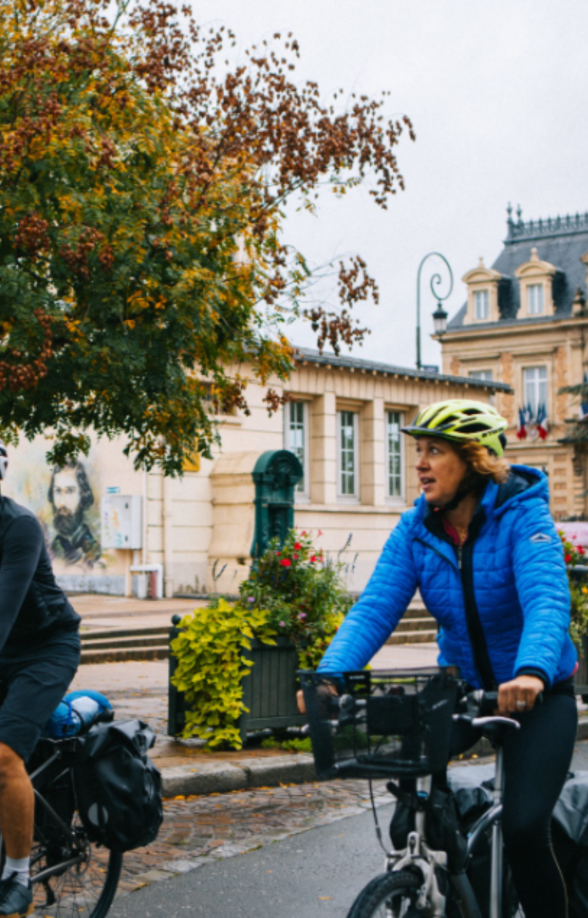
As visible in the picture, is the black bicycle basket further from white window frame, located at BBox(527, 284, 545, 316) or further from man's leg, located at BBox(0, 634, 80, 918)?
white window frame, located at BBox(527, 284, 545, 316)

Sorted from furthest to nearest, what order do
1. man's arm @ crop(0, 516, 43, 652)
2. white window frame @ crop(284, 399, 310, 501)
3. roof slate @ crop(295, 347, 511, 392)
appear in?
white window frame @ crop(284, 399, 310, 501), roof slate @ crop(295, 347, 511, 392), man's arm @ crop(0, 516, 43, 652)

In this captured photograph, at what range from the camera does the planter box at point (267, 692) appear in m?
8.45

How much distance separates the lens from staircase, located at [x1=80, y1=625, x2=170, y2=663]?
14.5 meters

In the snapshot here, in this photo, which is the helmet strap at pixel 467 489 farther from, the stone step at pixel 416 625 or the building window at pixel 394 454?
the building window at pixel 394 454

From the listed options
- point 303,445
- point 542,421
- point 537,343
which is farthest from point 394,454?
point 537,343

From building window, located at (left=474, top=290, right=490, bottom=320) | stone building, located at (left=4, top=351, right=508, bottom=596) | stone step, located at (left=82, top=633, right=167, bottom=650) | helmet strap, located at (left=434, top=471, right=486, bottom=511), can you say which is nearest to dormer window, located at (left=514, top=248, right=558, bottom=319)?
building window, located at (left=474, top=290, right=490, bottom=320)

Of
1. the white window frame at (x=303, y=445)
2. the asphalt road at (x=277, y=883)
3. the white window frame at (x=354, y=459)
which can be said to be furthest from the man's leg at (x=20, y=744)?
the white window frame at (x=354, y=459)

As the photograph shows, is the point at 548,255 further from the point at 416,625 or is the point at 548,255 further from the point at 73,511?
the point at 416,625

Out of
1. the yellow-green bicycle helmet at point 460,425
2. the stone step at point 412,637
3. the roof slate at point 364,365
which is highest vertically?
the roof slate at point 364,365

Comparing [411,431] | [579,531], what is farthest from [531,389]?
[411,431]

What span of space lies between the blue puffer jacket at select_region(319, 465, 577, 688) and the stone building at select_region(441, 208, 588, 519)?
51.2 metres

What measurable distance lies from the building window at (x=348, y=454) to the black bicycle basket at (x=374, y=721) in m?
23.3

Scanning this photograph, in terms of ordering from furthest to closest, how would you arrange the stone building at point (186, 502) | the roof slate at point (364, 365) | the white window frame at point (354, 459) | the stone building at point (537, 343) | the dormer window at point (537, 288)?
the dormer window at point (537, 288), the stone building at point (537, 343), the white window frame at point (354, 459), the roof slate at point (364, 365), the stone building at point (186, 502)

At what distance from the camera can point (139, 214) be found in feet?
31.1
